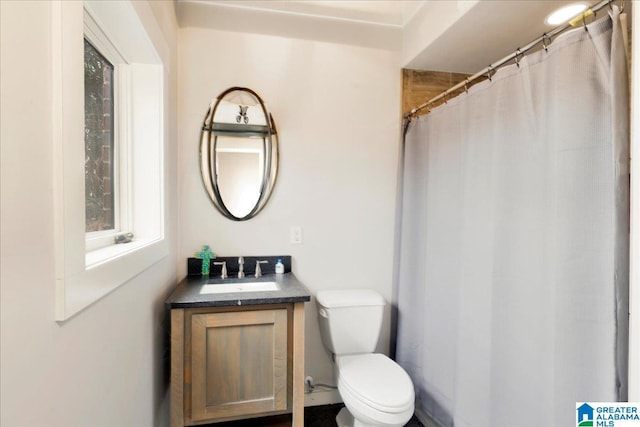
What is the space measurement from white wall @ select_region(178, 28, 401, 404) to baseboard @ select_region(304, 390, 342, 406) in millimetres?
89

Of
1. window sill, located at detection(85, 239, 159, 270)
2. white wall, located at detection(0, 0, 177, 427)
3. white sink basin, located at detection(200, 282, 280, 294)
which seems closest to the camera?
white wall, located at detection(0, 0, 177, 427)

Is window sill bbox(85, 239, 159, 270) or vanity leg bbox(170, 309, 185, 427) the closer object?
window sill bbox(85, 239, 159, 270)

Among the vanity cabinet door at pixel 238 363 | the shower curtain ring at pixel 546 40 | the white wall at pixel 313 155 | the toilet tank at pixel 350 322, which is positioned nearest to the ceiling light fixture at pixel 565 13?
the shower curtain ring at pixel 546 40

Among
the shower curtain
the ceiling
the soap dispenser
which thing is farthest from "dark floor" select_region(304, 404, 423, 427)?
the ceiling

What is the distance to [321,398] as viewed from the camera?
Answer: 198 centimetres

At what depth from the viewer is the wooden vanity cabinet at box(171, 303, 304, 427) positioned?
135 cm

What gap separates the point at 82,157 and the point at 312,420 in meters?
1.90

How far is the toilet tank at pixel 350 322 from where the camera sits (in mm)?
1768

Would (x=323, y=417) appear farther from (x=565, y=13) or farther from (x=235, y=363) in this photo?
(x=565, y=13)

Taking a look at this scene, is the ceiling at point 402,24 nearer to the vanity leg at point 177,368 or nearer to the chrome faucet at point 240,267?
the chrome faucet at point 240,267

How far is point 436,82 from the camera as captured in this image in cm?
216

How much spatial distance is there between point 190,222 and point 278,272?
635 mm

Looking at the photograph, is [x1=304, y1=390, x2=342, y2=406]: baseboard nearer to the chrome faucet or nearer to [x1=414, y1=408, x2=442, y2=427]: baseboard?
[x1=414, y1=408, x2=442, y2=427]: baseboard

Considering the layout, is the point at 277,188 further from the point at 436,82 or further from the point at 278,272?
the point at 436,82
